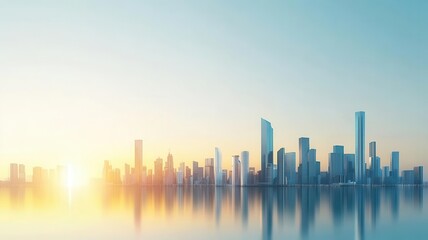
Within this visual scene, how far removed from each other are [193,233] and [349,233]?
19.4 meters

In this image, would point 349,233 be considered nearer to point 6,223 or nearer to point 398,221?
point 398,221

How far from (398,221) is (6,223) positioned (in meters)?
60.4

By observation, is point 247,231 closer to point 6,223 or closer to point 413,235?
point 413,235

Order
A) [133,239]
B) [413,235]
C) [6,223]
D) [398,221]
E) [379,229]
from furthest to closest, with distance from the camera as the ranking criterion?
[398,221] < [6,223] < [379,229] < [413,235] < [133,239]

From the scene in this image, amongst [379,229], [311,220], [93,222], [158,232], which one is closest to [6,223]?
[93,222]

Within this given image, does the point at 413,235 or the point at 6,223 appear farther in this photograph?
the point at 6,223

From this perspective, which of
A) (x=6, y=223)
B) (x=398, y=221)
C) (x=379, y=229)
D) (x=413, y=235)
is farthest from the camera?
(x=398, y=221)

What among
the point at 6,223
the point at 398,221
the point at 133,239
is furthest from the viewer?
the point at 398,221

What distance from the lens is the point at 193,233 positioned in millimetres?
62844

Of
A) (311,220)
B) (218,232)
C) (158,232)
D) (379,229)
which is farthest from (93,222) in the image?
(379,229)

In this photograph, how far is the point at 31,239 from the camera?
5762 centimetres

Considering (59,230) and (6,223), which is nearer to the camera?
(59,230)

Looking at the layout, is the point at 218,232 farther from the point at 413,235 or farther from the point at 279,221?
the point at 413,235

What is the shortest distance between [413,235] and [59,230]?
44.8 metres
